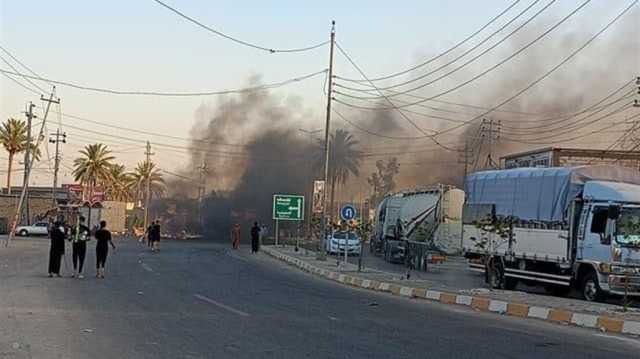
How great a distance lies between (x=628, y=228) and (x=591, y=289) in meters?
1.66

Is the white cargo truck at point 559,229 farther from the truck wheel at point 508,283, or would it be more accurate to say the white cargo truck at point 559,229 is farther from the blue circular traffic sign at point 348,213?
the blue circular traffic sign at point 348,213

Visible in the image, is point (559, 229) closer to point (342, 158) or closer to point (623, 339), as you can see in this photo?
point (623, 339)

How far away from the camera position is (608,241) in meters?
19.7

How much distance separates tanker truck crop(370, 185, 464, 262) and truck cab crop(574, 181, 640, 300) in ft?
46.5

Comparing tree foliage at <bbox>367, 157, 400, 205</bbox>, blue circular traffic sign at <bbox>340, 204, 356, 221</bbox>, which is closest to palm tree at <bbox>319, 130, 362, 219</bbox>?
tree foliage at <bbox>367, 157, 400, 205</bbox>

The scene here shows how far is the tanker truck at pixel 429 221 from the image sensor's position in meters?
38.8

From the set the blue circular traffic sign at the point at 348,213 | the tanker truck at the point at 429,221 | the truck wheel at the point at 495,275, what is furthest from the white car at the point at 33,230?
the truck wheel at the point at 495,275

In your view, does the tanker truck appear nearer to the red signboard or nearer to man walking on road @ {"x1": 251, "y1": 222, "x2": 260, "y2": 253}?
man walking on road @ {"x1": 251, "y1": 222, "x2": 260, "y2": 253}

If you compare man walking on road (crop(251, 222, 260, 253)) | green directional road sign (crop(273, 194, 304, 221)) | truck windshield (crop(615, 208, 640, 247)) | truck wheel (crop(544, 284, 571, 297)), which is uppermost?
green directional road sign (crop(273, 194, 304, 221))

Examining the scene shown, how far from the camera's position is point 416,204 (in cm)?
4184

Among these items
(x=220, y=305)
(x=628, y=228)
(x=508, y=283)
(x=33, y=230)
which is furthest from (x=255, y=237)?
(x=220, y=305)

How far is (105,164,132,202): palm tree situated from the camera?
346 ft

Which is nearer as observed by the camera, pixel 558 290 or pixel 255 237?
pixel 558 290

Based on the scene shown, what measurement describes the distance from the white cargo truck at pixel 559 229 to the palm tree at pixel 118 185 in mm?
82000
